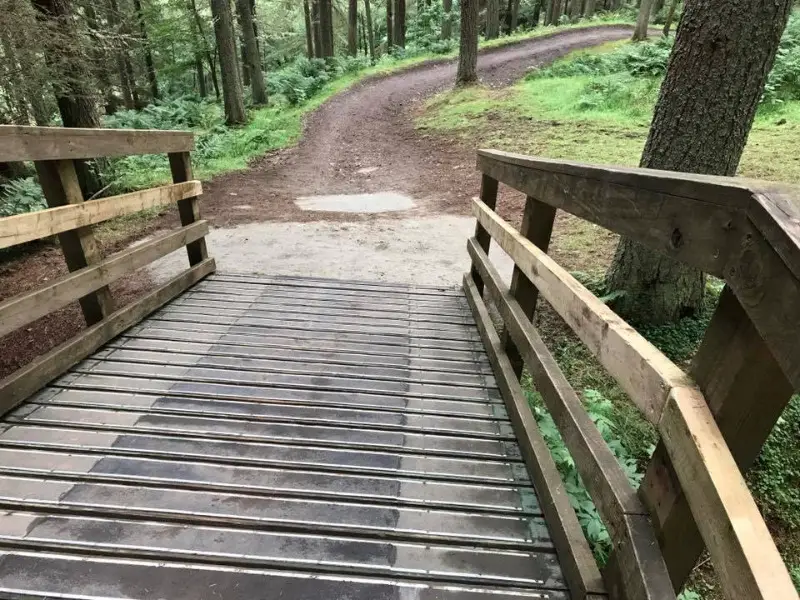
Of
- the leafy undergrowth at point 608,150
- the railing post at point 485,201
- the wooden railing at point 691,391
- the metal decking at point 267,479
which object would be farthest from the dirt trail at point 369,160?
the wooden railing at point 691,391

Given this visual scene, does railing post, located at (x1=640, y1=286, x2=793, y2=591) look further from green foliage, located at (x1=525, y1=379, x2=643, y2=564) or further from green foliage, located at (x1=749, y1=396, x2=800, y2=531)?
green foliage, located at (x1=749, y1=396, x2=800, y2=531)

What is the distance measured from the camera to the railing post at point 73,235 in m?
3.01

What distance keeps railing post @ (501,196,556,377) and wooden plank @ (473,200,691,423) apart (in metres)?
0.27

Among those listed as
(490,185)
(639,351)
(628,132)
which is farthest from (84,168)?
(628,132)

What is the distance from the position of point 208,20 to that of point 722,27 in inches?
938

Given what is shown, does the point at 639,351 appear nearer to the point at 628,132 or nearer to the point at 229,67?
the point at 628,132

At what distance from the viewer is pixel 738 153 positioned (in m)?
3.98

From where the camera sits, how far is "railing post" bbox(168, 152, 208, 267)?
467 cm

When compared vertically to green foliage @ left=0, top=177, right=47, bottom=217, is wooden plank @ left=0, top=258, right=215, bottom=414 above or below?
above

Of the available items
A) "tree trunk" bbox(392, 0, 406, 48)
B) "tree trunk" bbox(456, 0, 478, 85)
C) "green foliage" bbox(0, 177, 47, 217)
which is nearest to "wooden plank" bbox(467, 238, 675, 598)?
"green foliage" bbox(0, 177, 47, 217)

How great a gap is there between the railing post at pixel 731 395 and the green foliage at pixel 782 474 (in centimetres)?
287

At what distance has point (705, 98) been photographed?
3820 mm

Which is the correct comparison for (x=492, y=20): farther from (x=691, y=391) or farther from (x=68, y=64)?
(x=691, y=391)

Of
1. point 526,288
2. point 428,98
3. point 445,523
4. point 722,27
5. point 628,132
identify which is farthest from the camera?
point 428,98
